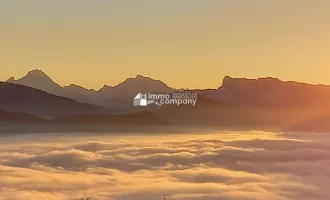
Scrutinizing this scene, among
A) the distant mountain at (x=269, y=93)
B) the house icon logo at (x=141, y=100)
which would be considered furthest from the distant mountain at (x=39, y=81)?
the distant mountain at (x=269, y=93)

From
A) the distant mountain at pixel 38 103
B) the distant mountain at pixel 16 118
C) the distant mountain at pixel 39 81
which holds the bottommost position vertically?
the distant mountain at pixel 16 118

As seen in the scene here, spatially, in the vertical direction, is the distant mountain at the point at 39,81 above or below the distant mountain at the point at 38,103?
above

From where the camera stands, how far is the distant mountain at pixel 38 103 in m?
2.93

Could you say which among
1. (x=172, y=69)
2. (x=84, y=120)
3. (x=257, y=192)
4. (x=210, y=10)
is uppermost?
(x=210, y=10)

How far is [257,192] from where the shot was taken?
2805mm

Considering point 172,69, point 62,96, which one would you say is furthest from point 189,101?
point 62,96

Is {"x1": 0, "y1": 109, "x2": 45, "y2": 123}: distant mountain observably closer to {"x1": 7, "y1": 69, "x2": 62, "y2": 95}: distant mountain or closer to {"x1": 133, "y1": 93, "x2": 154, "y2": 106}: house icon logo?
{"x1": 7, "y1": 69, "x2": 62, "y2": 95}: distant mountain

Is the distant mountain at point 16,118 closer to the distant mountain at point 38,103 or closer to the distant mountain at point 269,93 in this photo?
the distant mountain at point 38,103

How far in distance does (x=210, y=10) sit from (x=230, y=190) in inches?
38.8

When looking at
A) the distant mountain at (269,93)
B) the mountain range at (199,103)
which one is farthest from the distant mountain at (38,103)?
the distant mountain at (269,93)

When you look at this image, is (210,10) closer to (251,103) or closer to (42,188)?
(251,103)

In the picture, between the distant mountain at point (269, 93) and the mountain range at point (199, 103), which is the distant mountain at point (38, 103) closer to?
the mountain range at point (199, 103)

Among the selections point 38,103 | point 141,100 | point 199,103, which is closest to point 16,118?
point 38,103

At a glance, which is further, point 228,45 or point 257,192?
point 228,45
